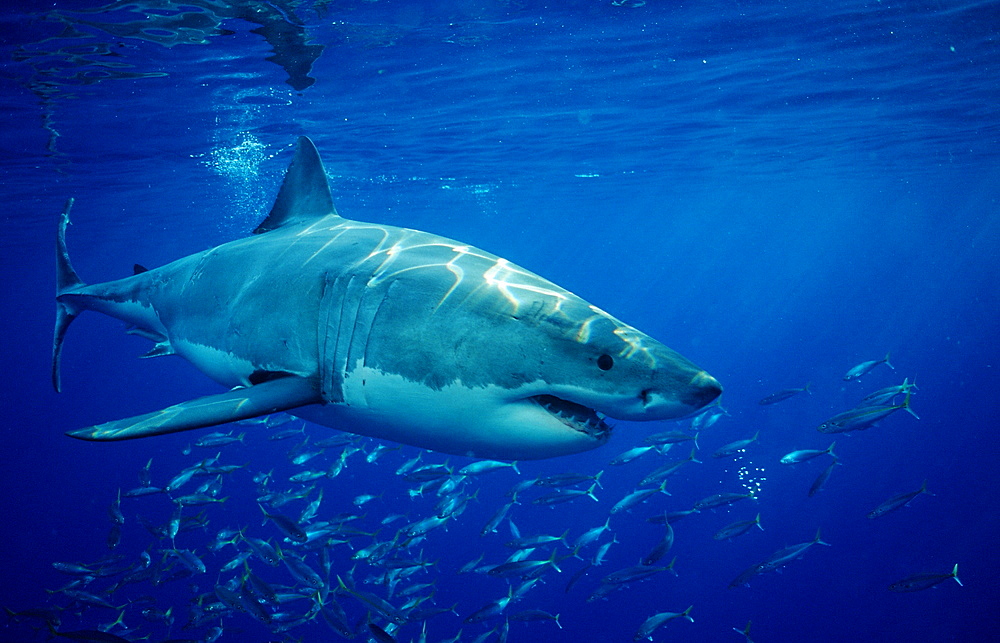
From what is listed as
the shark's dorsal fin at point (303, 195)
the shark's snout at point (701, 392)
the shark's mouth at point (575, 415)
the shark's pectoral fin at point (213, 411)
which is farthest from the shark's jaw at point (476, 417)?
the shark's dorsal fin at point (303, 195)

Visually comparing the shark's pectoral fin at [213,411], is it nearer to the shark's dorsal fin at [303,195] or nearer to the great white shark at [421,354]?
the great white shark at [421,354]

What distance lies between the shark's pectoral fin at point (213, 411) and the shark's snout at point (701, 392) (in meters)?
1.69

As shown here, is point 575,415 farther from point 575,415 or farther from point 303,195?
point 303,195

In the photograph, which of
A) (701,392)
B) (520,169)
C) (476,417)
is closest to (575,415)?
(476,417)

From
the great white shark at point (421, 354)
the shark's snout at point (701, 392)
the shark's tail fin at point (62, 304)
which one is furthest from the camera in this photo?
the shark's tail fin at point (62, 304)

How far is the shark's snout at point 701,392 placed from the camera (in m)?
2.06

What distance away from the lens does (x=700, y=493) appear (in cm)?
2092

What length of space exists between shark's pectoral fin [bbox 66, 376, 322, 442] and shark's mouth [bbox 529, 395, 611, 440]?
3.68 feet

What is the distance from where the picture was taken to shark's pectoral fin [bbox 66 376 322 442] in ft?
7.94

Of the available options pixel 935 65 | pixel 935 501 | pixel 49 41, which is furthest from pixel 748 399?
pixel 49 41

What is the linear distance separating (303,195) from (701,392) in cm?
346

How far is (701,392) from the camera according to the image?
6.74 feet

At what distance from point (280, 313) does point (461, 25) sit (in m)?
8.67

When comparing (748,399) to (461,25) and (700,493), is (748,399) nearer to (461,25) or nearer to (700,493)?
(700,493)
